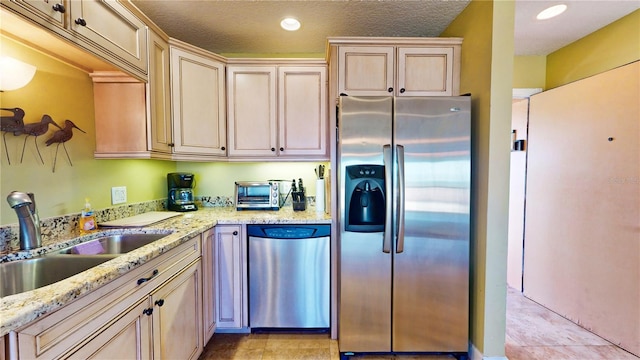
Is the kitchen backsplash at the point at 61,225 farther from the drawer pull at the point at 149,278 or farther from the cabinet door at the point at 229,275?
the cabinet door at the point at 229,275

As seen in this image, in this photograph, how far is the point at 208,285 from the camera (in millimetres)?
1826

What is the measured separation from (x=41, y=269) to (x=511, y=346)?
2844mm

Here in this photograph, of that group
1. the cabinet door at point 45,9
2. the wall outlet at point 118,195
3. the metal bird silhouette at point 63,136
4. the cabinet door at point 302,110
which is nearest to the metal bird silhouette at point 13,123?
the metal bird silhouette at point 63,136

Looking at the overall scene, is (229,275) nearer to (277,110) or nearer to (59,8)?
(277,110)

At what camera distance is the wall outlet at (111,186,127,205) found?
181 centimetres

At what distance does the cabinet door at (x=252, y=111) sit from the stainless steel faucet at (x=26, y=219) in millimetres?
1255

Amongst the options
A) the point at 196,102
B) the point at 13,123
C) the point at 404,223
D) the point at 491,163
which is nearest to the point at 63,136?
the point at 13,123

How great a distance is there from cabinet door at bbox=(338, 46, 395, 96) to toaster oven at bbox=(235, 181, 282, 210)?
1.03 m

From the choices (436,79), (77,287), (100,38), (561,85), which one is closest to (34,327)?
(77,287)

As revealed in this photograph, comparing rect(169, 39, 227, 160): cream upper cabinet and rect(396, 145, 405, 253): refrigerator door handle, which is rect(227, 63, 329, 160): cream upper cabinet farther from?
rect(396, 145, 405, 253): refrigerator door handle

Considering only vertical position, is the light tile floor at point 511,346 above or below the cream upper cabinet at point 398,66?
below

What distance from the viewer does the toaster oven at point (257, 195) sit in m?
2.33

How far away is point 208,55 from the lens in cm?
211

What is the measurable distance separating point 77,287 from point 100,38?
1.19 metres
